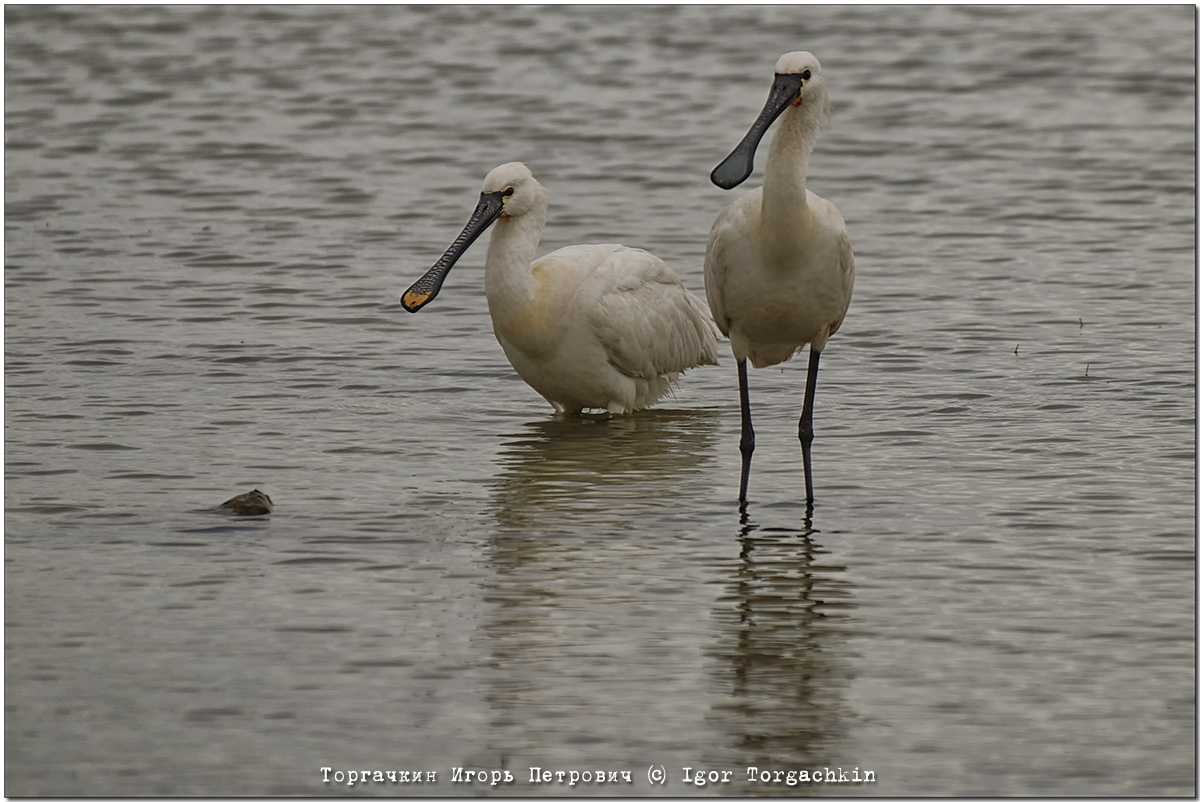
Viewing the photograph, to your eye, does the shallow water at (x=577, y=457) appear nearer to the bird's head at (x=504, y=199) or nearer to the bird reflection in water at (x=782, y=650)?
the bird reflection in water at (x=782, y=650)

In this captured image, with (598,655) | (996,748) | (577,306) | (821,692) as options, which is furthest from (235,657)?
(577,306)

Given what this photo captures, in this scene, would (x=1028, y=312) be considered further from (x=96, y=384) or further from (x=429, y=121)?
(x=429, y=121)

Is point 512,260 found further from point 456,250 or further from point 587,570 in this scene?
point 587,570

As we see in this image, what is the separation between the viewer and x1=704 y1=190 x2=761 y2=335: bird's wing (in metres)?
9.53

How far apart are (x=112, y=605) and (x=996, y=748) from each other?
303 centimetres

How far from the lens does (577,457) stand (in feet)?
34.9

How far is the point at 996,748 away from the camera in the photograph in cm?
676

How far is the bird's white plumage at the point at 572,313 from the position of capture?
10992 mm

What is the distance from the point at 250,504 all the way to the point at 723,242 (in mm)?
2141

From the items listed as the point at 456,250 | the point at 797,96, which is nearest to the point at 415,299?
the point at 456,250

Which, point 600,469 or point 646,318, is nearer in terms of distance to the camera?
point 600,469

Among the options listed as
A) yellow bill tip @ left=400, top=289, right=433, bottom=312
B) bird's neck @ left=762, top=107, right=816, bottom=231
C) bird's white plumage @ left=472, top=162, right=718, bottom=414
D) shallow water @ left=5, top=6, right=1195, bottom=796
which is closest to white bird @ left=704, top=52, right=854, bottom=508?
bird's neck @ left=762, top=107, right=816, bottom=231

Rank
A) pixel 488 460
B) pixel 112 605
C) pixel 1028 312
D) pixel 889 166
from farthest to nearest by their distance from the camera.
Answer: pixel 889 166 < pixel 1028 312 < pixel 488 460 < pixel 112 605

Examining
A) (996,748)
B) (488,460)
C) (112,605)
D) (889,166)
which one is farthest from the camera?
(889,166)
